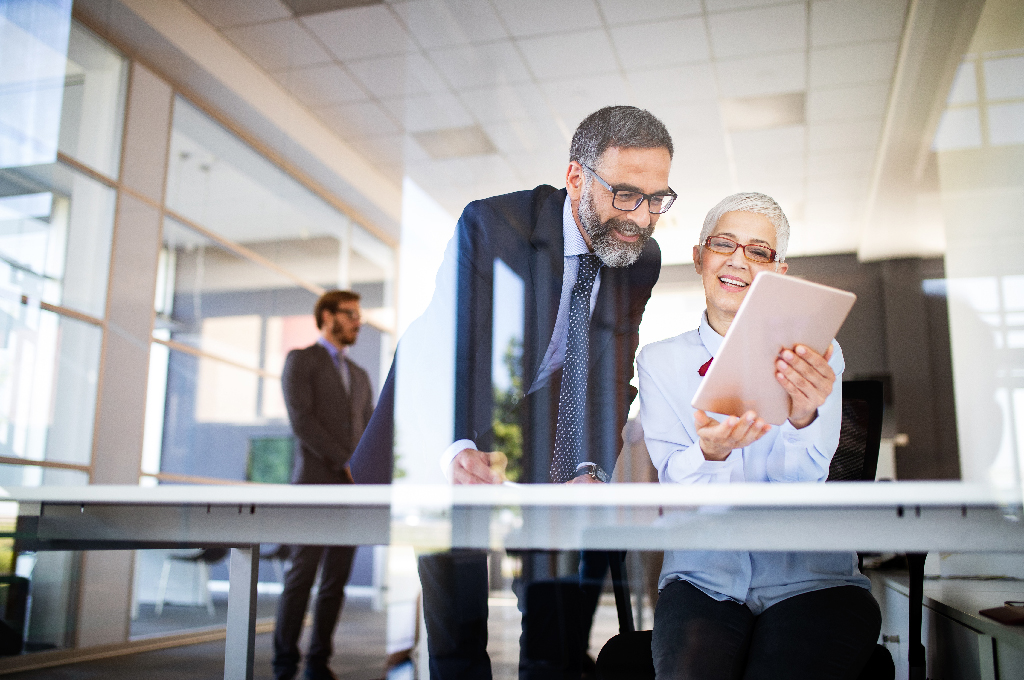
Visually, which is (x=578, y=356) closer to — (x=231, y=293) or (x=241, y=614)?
(x=241, y=614)

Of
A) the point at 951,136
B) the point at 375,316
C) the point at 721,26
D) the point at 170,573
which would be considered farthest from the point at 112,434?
the point at 951,136

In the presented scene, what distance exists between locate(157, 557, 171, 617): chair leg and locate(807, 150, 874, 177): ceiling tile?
12.1 feet

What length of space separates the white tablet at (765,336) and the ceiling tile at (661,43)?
294cm

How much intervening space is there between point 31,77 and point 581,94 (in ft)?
8.13

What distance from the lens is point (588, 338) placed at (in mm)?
1892

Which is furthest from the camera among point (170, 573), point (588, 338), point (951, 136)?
point (951, 136)

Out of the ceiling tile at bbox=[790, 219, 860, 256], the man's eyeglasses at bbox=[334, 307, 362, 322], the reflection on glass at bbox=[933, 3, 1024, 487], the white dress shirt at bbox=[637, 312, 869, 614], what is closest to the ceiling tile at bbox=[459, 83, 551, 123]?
the man's eyeglasses at bbox=[334, 307, 362, 322]

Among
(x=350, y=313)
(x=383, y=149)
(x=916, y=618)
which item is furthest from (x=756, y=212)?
(x=383, y=149)

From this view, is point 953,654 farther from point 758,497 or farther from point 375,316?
point 375,316

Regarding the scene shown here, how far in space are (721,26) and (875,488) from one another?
3.29 metres

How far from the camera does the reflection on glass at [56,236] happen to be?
324 centimetres

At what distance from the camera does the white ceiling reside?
3.68 meters

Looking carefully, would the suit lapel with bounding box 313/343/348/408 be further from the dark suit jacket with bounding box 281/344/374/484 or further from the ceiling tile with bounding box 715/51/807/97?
the ceiling tile with bounding box 715/51/807/97

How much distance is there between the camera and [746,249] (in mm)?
1575
